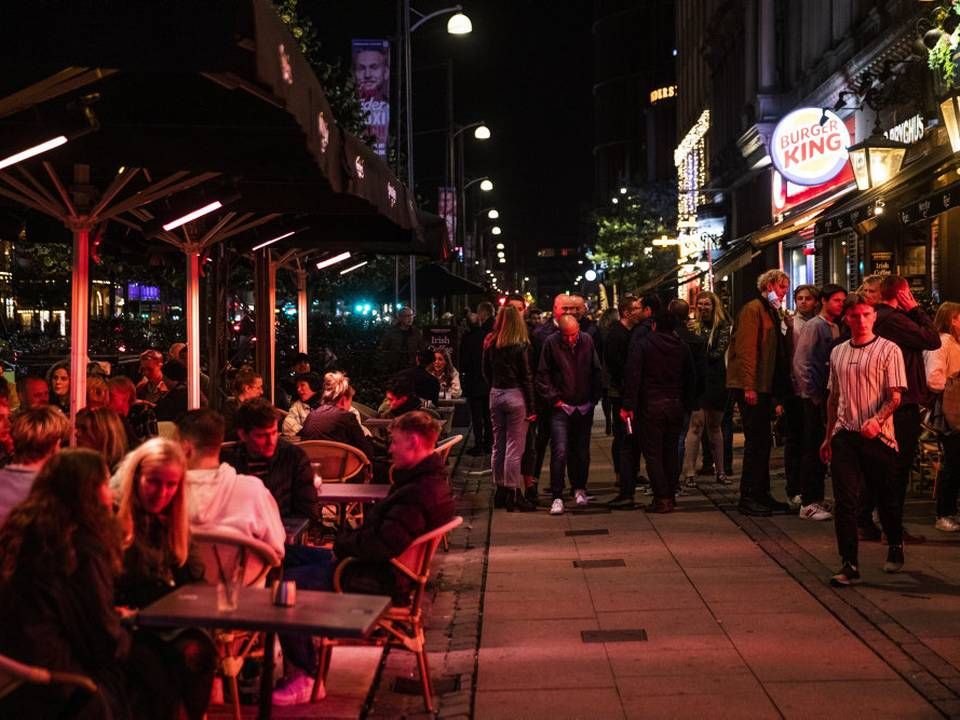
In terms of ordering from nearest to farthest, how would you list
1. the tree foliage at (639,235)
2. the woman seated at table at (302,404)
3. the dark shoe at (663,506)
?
the woman seated at table at (302,404), the dark shoe at (663,506), the tree foliage at (639,235)

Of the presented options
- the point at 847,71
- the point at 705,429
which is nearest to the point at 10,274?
the point at 847,71

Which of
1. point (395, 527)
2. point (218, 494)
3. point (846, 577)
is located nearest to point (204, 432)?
point (218, 494)

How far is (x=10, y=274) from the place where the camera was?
3634 centimetres

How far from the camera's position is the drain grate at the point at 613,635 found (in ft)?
24.1

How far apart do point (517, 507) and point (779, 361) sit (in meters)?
2.80

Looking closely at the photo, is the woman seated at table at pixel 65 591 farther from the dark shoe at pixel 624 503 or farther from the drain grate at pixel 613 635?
the dark shoe at pixel 624 503

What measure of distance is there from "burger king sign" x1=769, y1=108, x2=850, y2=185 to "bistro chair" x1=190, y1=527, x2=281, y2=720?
15.5 meters

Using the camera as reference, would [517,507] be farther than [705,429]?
No

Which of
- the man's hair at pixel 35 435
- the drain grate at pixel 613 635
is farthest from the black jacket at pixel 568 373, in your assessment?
the man's hair at pixel 35 435

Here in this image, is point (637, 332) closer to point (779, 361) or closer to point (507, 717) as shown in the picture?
point (779, 361)

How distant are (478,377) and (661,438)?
5349 millimetres

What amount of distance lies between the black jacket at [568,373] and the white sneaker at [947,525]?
10.7 ft

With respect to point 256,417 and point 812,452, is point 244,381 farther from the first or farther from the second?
point 812,452

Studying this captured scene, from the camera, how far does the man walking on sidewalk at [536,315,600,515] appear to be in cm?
1214
